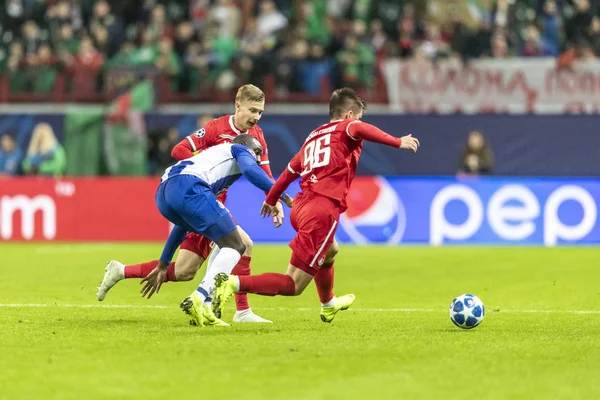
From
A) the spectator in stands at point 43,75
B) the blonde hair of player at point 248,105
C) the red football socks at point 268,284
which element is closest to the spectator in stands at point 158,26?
the spectator in stands at point 43,75

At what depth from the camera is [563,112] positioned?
21938 mm

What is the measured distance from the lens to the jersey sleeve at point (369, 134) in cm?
888

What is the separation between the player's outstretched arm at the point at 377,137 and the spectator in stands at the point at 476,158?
11436 millimetres

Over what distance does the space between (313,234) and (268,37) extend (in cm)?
1508

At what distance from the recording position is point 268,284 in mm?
9234

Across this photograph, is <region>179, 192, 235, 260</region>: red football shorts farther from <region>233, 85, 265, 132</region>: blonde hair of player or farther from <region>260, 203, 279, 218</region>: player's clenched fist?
<region>233, 85, 265, 132</region>: blonde hair of player

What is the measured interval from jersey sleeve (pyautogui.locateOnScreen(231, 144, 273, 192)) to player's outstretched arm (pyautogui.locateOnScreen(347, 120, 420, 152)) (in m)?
0.77

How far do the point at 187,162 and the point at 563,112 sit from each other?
533 inches

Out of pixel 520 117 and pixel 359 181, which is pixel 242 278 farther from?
pixel 520 117

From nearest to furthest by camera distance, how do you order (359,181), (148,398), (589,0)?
(148,398) → (359,181) → (589,0)

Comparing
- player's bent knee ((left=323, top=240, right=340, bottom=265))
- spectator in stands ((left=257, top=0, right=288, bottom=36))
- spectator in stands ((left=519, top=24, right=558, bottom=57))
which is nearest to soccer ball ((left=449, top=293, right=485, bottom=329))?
player's bent knee ((left=323, top=240, right=340, bottom=265))

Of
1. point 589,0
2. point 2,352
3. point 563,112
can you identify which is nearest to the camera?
point 2,352

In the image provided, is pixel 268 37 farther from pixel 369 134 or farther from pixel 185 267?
pixel 369 134

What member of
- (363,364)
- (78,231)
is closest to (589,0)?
(78,231)
